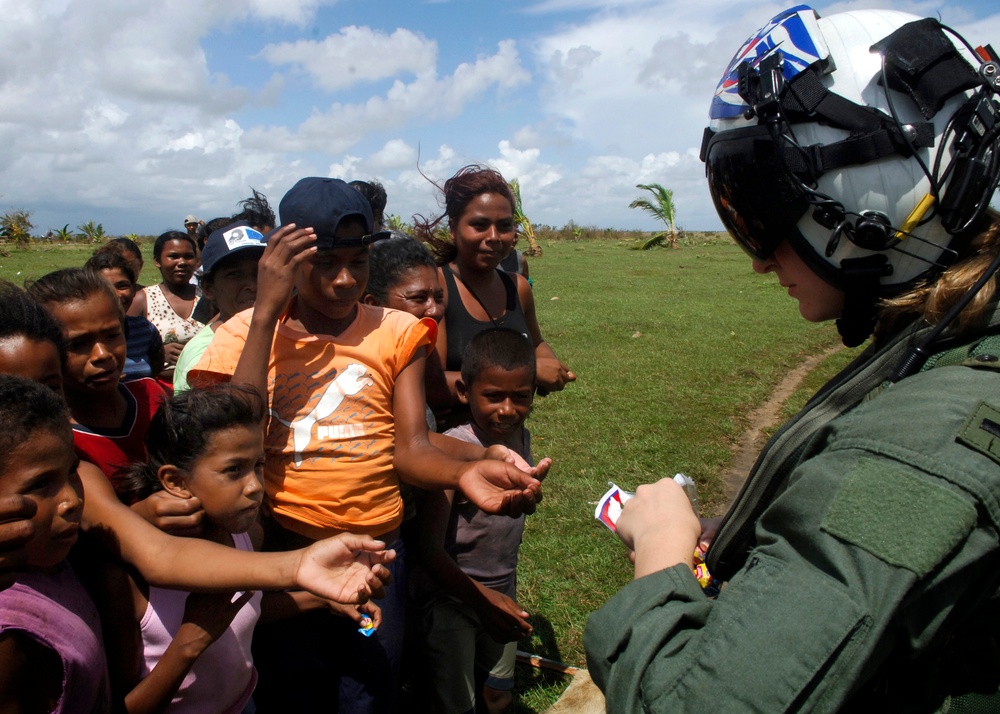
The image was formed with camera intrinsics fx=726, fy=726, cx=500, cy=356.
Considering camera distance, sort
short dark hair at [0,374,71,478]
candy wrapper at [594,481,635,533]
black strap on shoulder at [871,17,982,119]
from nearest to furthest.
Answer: black strap on shoulder at [871,17,982,119] < short dark hair at [0,374,71,478] < candy wrapper at [594,481,635,533]

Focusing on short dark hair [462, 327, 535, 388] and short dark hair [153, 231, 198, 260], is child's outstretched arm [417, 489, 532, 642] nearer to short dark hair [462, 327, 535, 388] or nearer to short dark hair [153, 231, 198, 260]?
short dark hair [462, 327, 535, 388]

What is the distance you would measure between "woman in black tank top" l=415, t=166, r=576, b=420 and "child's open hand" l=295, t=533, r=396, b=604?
59.5 inches

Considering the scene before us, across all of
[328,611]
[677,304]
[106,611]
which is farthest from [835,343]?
[106,611]

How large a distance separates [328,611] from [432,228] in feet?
7.73

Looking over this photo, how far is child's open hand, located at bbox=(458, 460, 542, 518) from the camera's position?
6.65 feet

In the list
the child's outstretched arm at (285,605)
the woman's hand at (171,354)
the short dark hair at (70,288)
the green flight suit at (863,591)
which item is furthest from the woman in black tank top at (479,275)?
the green flight suit at (863,591)

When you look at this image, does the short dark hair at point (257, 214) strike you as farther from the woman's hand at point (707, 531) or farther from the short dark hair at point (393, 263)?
the woman's hand at point (707, 531)

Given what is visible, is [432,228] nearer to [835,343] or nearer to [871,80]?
[871,80]

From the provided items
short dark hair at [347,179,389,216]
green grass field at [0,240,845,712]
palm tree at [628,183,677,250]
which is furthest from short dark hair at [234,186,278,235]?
palm tree at [628,183,677,250]

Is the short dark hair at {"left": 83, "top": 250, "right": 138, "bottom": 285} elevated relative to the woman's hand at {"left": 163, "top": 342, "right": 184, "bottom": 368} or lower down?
elevated

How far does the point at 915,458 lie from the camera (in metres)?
1.04

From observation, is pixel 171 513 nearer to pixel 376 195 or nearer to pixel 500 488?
pixel 500 488

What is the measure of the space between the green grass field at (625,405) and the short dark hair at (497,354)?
1.65m

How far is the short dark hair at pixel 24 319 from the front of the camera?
1.97m
